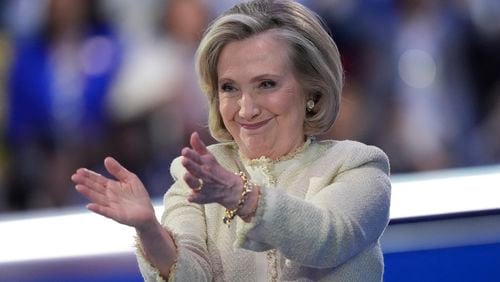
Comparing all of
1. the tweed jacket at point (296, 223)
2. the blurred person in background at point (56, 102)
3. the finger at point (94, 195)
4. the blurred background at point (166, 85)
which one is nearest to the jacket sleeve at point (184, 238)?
the tweed jacket at point (296, 223)

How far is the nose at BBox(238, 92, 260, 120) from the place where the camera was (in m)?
2.26

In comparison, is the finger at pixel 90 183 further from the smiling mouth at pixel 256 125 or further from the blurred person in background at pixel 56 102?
the blurred person in background at pixel 56 102

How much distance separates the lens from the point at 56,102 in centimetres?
440

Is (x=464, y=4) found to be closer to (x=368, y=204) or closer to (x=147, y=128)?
(x=147, y=128)

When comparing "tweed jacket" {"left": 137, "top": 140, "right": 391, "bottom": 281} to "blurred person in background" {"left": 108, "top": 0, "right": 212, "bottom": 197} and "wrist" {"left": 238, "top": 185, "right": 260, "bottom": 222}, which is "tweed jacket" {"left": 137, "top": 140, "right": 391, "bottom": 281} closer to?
"wrist" {"left": 238, "top": 185, "right": 260, "bottom": 222}

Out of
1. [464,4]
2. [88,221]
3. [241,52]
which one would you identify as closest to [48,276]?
[88,221]

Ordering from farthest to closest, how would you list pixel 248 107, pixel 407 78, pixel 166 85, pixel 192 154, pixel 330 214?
pixel 166 85 → pixel 407 78 → pixel 248 107 → pixel 330 214 → pixel 192 154

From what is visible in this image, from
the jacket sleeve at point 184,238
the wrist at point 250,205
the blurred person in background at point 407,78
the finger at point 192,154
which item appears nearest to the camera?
the finger at point 192,154

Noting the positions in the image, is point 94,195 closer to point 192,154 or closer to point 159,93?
point 192,154

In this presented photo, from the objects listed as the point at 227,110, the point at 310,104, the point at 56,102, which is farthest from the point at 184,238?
the point at 56,102

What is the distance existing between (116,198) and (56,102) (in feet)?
7.76

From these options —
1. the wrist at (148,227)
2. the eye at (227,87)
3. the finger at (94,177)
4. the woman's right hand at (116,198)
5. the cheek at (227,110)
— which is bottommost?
the wrist at (148,227)

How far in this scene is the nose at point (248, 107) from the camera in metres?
2.26

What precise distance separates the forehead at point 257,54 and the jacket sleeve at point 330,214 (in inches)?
8.6
